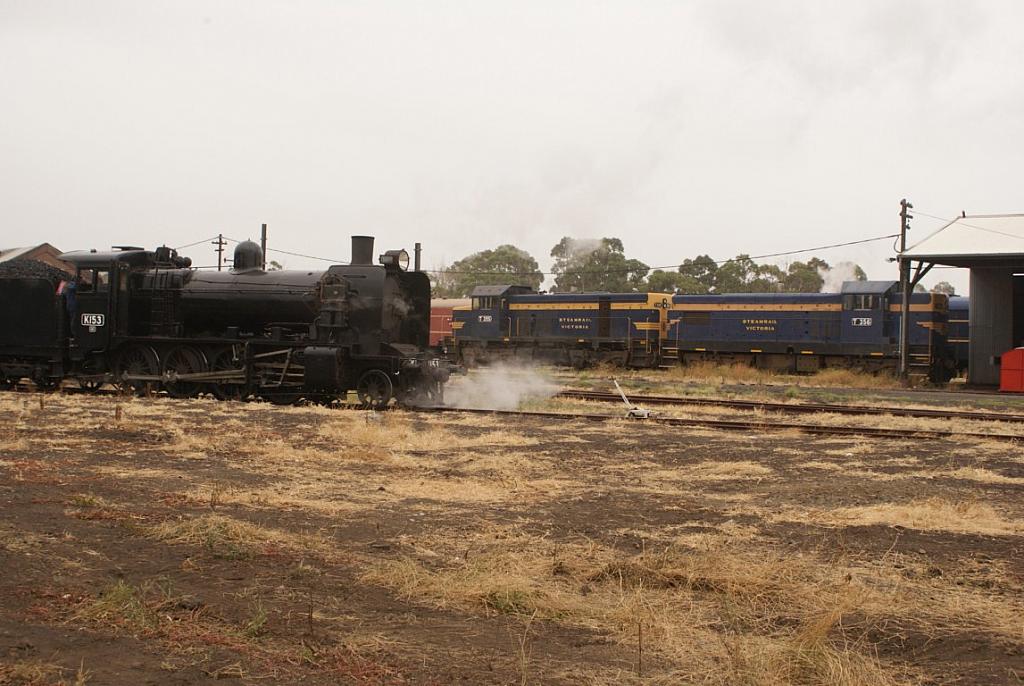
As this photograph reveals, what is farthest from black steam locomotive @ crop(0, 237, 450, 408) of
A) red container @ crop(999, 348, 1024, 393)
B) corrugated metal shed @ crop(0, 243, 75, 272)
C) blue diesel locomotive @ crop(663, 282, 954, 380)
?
corrugated metal shed @ crop(0, 243, 75, 272)

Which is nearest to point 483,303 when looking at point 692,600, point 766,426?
point 766,426

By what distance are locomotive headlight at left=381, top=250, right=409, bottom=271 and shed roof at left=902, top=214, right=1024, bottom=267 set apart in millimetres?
19255

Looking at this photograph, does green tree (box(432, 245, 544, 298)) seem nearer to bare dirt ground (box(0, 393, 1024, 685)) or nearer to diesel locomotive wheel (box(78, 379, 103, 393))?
diesel locomotive wheel (box(78, 379, 103, 393))

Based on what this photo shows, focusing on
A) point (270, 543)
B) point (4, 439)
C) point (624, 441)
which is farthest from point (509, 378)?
point (270, 543)

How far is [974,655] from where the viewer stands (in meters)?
5.25

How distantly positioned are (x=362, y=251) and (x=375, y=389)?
10.0 ft

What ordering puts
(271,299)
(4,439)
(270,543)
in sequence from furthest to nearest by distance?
(271,299), (4,439), (270,543)

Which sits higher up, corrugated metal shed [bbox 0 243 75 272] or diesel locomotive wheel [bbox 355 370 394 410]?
corrugated metal shed [bbox 0 243 75 272]

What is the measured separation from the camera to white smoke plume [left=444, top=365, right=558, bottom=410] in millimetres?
21078

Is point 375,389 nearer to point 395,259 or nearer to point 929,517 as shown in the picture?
point 395,259

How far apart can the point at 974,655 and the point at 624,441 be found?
9460 mm

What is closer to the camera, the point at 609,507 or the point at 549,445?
the point at 609,507

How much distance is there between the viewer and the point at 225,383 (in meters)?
20.4

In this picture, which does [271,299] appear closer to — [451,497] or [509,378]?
[509,378]
